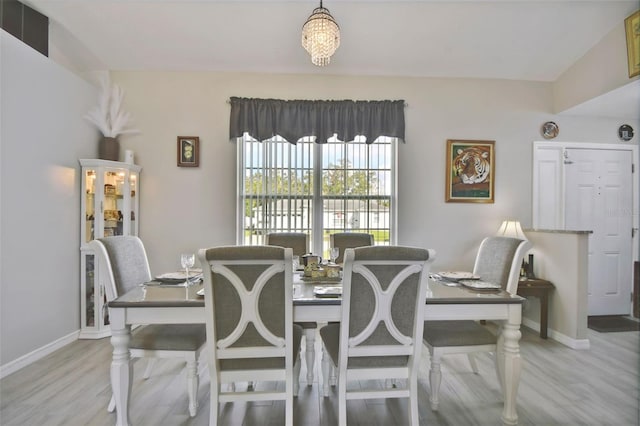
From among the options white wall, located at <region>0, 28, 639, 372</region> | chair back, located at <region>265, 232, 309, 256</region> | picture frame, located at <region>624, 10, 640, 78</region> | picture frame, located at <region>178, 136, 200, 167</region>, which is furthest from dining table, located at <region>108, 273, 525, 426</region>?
picture frame, located at <region>624, 10, 640, 78</region>

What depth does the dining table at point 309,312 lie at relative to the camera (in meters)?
1.61

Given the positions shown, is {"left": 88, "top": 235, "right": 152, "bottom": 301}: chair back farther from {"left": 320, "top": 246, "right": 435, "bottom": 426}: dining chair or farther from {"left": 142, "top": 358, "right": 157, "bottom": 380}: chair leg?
{"left": 320, "top": 246, "right": 435, "bottom": 426}: dining chair

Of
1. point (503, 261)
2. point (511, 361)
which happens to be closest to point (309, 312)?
point (511, 361)

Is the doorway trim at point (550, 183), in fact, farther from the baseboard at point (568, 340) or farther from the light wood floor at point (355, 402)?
the light wood floor at point (355, 402)

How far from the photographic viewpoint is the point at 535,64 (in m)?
3.47

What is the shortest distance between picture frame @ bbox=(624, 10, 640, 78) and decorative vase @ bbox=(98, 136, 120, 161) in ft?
16.2

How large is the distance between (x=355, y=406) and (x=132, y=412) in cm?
133

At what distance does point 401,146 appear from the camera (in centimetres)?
363

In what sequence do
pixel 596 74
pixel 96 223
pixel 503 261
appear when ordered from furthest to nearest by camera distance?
pixel 596 74
pixel 96 223
pixel 503 261

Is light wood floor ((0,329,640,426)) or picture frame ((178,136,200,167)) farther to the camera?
picture frame ((178,136,200,167))

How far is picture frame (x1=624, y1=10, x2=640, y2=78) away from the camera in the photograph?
9.12 feet

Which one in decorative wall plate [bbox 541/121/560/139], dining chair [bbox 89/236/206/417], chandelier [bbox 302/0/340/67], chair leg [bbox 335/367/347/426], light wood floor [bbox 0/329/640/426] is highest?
chandelier [bbox 302/0/340/67]

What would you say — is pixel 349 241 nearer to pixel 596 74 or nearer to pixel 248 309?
pixel 248 309

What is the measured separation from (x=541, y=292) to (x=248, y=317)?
299cm
